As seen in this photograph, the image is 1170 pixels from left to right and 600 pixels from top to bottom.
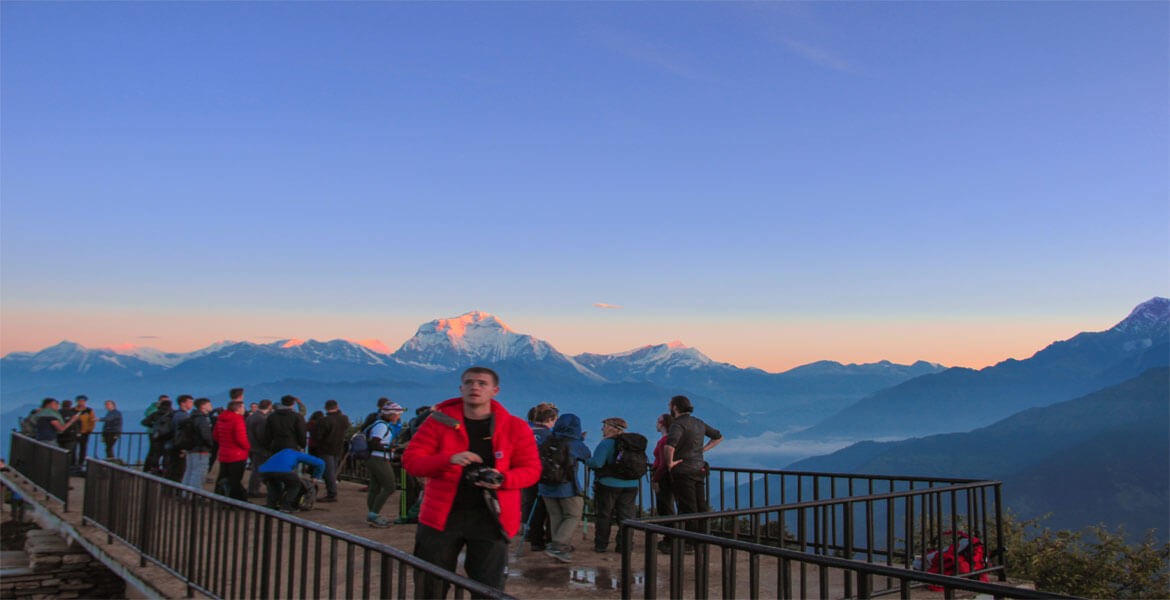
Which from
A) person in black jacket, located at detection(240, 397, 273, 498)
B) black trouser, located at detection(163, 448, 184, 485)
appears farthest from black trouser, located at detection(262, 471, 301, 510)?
black trouser, located at detection(163, 448, 184, 485)

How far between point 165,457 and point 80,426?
23.2 feet

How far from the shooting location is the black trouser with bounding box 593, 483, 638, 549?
994cm

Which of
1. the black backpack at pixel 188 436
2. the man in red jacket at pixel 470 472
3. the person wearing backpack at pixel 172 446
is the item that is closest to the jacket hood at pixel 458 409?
the man in red jacket at pixel 470 472

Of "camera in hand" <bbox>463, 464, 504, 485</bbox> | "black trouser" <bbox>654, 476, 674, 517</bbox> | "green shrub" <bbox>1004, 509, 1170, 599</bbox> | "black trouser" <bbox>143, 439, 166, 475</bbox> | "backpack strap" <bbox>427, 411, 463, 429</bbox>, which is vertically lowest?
"green shrub" <bbox>1004, 509, 1170, 599</bbox>

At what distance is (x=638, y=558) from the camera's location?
10.2 m

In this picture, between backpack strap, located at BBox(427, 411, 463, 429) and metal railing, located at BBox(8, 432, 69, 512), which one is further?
metal railing, located at BBox(8, 432, 69, 512)

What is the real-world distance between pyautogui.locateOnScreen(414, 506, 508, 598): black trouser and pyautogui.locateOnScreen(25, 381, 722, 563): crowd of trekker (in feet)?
4.70

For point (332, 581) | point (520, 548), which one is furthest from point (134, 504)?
point (332, 581)

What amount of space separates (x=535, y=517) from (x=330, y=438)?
5.36m

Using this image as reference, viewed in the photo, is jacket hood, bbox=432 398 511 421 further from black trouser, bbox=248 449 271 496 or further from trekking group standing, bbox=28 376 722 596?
black trouser, bbox=248 449 271 496

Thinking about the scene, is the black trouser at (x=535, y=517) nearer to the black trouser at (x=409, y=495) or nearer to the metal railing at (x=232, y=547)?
the metal railing at (x=232, y=547)

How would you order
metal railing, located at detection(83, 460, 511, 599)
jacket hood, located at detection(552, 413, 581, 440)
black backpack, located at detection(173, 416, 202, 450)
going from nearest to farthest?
1. metal railing, located at detection(83, 460, 511, 599)
2. jacket hood, located at detection(552, 413, 581, 440)
3. black backpack, located at detection(173, 416, 202, 450)

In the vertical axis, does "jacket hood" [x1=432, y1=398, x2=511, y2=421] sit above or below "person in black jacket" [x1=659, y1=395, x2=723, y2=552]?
above

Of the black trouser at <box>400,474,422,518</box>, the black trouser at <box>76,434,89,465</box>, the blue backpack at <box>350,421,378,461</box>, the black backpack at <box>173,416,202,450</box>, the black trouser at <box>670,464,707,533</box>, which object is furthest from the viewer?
the black trouser at <box>76,434,89,465</box>
